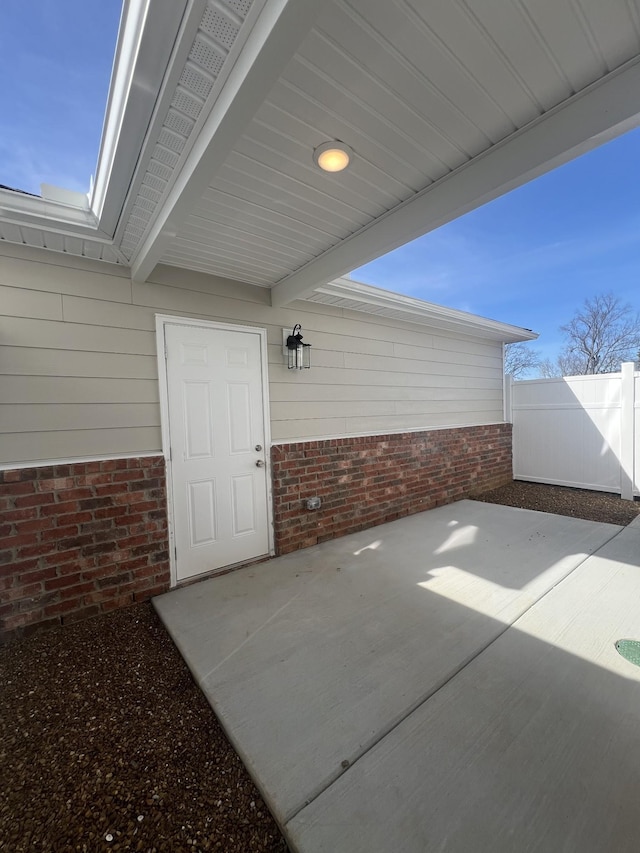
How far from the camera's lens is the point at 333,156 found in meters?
1.87

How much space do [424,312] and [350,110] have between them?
3.38 metres

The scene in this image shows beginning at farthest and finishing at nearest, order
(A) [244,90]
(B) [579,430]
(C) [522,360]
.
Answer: (C) [522,360] < (B) [579,430] < (A) [244,90]

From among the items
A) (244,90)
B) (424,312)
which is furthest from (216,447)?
(424,312)

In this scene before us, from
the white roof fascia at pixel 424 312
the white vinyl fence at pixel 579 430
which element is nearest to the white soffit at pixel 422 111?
the white roof fascia at pixel 424 312

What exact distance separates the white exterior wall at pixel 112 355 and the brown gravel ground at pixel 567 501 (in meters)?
3.18

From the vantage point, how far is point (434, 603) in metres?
2.68

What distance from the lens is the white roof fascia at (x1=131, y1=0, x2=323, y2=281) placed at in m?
1.12

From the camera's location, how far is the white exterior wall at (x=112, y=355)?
2.50 metres

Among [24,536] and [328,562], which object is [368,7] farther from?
[328,562]

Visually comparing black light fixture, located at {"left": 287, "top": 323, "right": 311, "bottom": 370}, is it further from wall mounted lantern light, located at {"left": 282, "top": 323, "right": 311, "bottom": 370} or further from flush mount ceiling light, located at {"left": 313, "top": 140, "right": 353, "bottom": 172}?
flush mount ceiling light, located at {"left": 313, "top": 140, "right": 353, "bottom": 172}

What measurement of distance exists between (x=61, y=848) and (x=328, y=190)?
3265 mm

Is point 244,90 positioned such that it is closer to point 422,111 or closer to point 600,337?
point 422,111

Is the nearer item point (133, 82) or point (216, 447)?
point (133, 82)

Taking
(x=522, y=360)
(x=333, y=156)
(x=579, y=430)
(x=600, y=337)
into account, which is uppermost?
(x=600, y=337)
